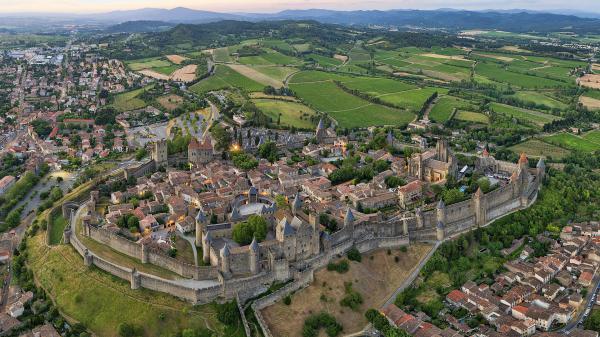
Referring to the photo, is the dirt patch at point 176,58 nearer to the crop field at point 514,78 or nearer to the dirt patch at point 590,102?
the crop field at point 514,78

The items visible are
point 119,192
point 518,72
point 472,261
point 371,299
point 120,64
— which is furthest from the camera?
point 120,64

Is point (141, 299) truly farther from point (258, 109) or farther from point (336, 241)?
point (258, 109)

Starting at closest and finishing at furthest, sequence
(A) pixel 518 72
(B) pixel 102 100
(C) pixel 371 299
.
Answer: (C) pixel 371 299 < (B) pixel 102 100 < (A) pixel 518 72

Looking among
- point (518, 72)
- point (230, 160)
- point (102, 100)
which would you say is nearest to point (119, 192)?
point (230, 160)

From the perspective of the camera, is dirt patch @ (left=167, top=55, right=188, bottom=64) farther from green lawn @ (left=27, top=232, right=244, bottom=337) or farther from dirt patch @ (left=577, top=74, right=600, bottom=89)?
green lawn @ (left=27, top=232, right=244, bottom=337)

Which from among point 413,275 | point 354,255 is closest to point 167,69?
point 354,255

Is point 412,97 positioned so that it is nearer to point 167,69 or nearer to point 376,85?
point 376,85

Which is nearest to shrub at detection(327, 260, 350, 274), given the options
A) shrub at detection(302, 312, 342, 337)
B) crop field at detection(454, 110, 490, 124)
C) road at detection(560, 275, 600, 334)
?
shrub at detection(302, 312, 342, 337)
